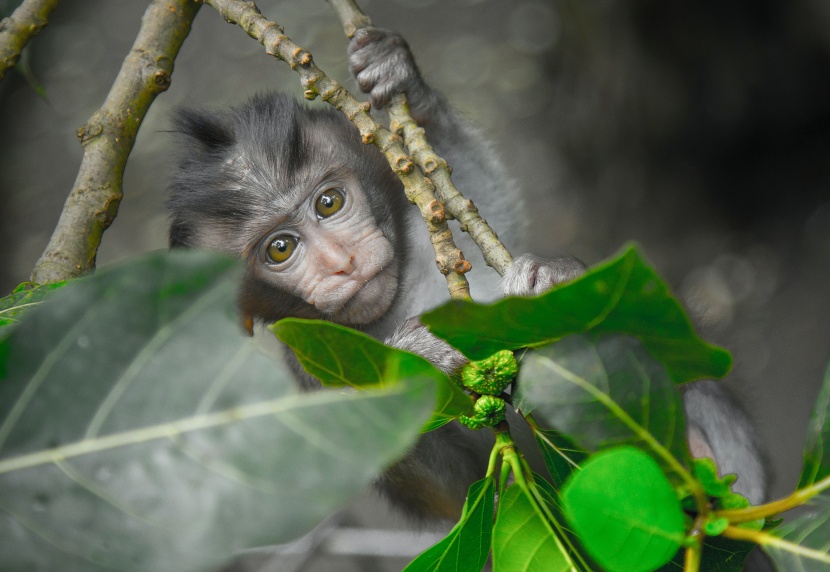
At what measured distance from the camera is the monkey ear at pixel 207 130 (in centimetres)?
202

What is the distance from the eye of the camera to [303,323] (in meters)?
0.77

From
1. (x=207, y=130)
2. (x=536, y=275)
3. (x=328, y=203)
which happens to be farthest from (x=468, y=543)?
(x=207, y=130)

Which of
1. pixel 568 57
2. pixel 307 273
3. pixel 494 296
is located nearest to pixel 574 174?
pixel 568 57

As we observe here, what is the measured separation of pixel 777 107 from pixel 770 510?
358 centimetres

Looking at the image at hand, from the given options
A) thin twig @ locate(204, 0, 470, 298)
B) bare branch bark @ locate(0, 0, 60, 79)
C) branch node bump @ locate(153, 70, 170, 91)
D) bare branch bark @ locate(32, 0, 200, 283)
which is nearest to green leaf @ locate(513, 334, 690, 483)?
thin twig @ locate(204, 0, 470, 298)

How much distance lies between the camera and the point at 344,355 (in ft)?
2.61

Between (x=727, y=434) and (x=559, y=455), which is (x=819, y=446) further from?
(x=727, y=434)

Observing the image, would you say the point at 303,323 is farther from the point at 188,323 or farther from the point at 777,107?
the point at 777,107

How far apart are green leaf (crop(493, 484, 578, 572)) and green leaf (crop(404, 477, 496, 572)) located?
5 cm

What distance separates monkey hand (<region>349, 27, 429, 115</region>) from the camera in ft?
6.66

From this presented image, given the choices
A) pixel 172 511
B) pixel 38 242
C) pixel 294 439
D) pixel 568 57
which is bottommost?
pixel 38 242

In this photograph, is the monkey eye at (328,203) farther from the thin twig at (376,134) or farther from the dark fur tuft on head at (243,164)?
the thin twig at (376,134)

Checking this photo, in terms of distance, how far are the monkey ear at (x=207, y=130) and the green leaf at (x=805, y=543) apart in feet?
5.57

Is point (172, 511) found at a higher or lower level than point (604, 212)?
lower
